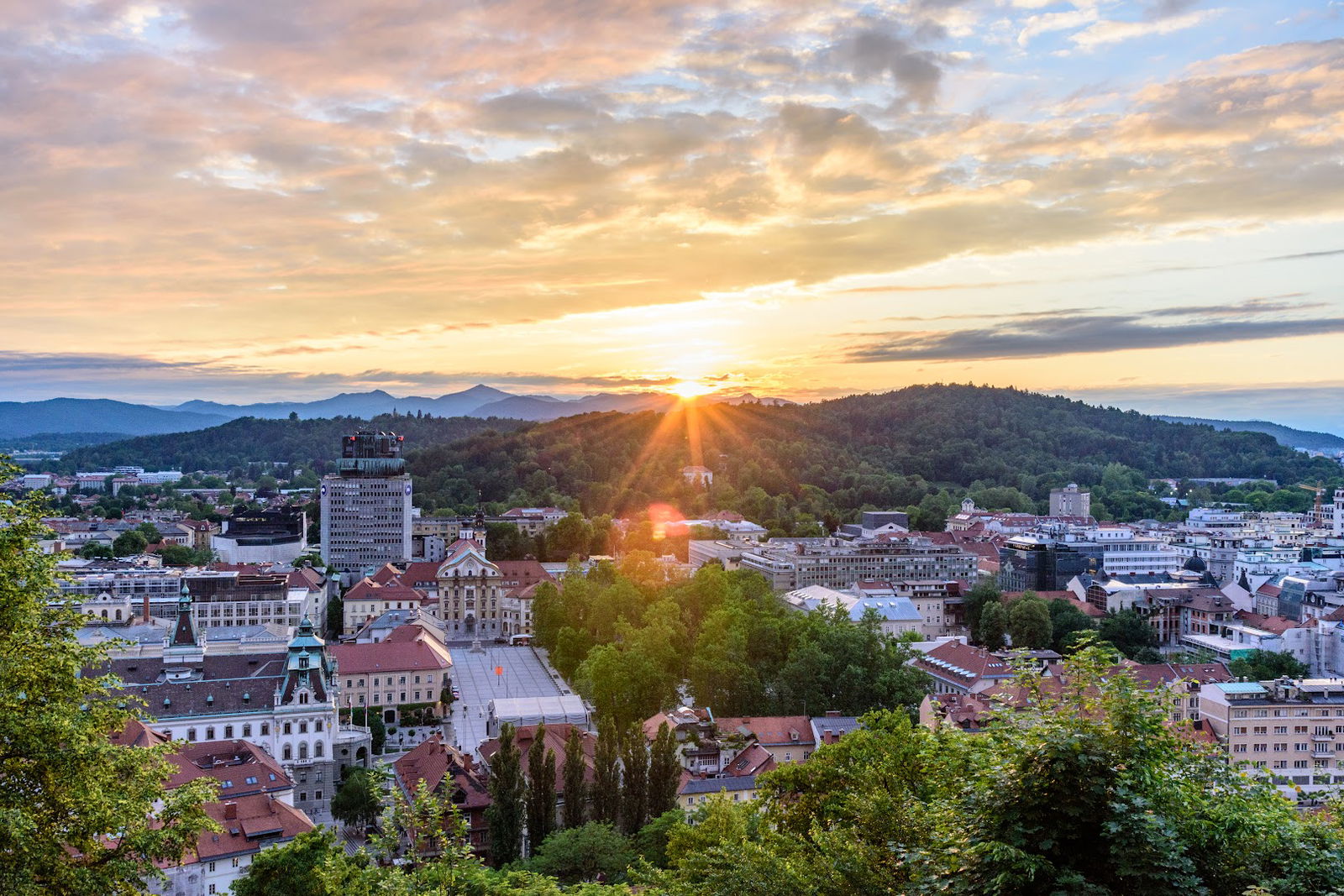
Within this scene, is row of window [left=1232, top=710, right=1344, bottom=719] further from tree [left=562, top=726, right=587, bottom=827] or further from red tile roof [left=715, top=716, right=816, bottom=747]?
tree [left=562, top=726, right=587, bottom=827]

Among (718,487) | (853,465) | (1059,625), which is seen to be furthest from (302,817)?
(853,465)

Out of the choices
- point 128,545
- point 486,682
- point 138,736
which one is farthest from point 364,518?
point 138,736

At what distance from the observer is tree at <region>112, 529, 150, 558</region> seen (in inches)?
3228

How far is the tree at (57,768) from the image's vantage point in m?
9.21

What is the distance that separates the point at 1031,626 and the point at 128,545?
68012mm

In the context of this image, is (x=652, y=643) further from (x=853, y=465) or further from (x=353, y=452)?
(x=853, y=465)

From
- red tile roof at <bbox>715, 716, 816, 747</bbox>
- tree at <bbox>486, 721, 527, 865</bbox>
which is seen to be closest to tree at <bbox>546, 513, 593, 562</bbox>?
red tile roof at <bbox>715, 716, 816, 747</bbox>

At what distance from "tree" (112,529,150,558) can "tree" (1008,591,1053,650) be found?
6485cm

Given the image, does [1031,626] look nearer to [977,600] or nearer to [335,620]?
[977,600]

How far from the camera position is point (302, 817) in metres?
27.2

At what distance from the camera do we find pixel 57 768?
9398 millimetres

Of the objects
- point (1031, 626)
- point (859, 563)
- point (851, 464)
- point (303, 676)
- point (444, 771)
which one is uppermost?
point (851, 464)

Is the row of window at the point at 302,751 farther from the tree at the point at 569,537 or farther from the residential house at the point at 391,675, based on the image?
the tree at the point at 569,537

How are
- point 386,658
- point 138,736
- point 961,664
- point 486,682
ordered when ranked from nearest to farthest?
point 138,736, point 386,658, point 961,664, point 486,682
